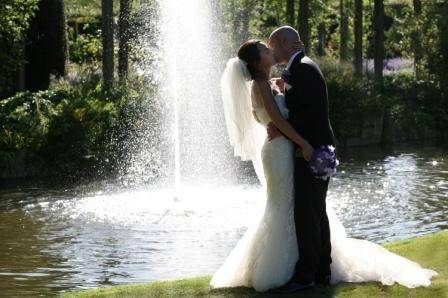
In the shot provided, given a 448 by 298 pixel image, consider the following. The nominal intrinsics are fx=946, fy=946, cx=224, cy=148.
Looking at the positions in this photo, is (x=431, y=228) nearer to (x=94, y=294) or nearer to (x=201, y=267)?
(x=201, y=267)

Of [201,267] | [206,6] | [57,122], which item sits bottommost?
[201,267]

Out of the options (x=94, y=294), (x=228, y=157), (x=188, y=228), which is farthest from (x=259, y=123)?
(x=228, y=157)

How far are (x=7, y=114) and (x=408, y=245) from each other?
13.2 metres

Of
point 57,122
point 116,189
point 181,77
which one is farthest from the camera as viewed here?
point 181,77

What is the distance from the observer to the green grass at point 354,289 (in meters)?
6.73

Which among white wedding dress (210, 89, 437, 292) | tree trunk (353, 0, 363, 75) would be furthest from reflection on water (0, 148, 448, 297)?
tree trunk (353, 0, 363, 75)

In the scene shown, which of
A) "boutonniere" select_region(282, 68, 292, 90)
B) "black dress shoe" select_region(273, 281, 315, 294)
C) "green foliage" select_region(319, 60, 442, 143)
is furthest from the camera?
"green foliage" select_region(319, 60, 442, 143)

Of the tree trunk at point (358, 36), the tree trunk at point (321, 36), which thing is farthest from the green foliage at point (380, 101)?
the tree trunk at point (321, 36)

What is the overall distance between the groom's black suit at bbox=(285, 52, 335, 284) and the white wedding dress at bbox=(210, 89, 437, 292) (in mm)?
65

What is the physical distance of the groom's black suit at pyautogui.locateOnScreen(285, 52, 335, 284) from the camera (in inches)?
274

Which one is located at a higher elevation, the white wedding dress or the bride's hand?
the bride's hand

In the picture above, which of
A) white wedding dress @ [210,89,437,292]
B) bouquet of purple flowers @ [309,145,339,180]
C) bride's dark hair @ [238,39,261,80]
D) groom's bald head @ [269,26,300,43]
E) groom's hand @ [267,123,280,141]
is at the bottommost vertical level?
white wedding dress @ [210,89,437,292]

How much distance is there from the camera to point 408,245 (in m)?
8.44

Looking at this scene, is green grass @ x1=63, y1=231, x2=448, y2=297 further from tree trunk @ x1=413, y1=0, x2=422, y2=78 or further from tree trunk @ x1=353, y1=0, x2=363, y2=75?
tree trunk @ x1=353, y1=0, x2=363, y2=75
